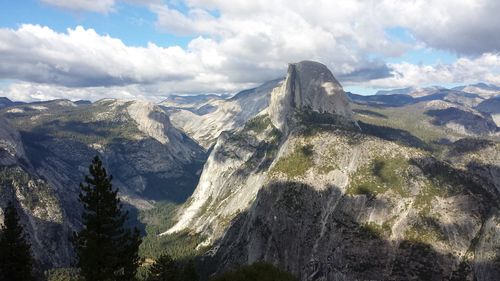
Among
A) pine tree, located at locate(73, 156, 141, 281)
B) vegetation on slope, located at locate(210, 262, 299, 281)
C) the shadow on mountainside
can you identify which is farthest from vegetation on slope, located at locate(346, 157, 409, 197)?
pine tree, located at locate(73, 156, 141, 281)

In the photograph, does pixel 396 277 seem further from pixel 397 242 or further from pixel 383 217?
pixel 383 217

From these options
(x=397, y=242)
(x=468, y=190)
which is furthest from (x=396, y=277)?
(x=468, y=190)

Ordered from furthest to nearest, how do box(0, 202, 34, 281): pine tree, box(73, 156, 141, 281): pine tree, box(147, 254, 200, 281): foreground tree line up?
box(147, 254, 200, 281): foreground tree < box(0, 202, 34, 281): pine tree < box(73, 156, 141, 281): pine tree

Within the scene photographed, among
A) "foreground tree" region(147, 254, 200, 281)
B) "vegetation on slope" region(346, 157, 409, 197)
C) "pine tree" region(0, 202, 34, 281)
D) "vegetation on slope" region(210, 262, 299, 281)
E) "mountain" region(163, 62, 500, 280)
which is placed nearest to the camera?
"pine tree" region(0, 202, 34, 281)

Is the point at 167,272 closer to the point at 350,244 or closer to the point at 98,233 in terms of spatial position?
the point at 98,233

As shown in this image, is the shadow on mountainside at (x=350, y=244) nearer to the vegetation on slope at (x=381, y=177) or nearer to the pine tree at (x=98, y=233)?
the vegetation on slope at (x=381, y=177)

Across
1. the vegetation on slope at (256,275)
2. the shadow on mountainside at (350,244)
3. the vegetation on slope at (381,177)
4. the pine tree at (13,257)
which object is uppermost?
the pine tree at (13,257)

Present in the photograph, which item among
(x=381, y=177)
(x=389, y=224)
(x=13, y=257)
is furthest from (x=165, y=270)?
(x=381, y=177)

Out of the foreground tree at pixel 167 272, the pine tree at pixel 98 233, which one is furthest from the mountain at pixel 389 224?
the pine tree at pixel 98 233

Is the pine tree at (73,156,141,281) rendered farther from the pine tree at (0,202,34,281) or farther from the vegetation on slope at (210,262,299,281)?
the vegetation on slope at (210,262,299,281)
